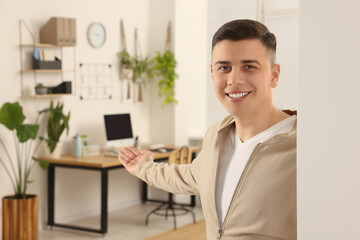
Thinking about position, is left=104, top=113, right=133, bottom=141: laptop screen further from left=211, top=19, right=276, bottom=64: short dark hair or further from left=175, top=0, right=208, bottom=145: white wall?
left=211, top=19, right=276, bottom=64: short dark hair

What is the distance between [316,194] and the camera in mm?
971

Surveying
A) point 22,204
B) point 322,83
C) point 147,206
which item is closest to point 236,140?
point 322,83

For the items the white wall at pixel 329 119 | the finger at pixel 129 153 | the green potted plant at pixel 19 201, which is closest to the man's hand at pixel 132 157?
the finger at pixel 129 153

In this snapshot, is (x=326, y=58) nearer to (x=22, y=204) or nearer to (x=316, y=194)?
(x=316, y=194)

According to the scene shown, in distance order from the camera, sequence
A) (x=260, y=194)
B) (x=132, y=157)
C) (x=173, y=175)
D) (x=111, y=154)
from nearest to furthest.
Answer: (x=260, y=194)
(x=173, y=175)
(x=132, y=157)
(x=111, y=154)

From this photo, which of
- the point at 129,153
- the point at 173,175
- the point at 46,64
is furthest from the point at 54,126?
the point at 173,175

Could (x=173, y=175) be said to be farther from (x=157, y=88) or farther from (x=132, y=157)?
(x=157, y=88)

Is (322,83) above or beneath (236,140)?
above

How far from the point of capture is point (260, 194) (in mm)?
1309

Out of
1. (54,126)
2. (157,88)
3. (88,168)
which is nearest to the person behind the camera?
(88,168)

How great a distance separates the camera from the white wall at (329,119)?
0.91 meters

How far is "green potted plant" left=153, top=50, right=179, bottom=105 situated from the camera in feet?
21.2

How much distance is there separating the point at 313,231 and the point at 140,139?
19.0ft

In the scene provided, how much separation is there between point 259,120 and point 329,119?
1.54 feet
